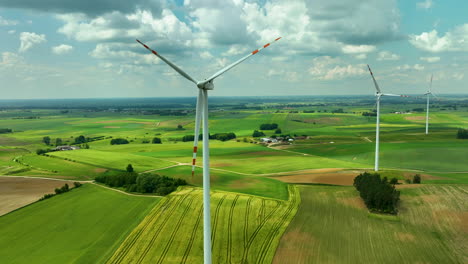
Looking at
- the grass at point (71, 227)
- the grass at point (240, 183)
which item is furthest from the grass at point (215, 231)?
the grass at point (240, 183)

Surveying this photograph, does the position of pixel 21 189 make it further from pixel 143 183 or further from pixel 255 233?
pixel 255 233

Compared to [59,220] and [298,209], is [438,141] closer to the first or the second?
[298,209]

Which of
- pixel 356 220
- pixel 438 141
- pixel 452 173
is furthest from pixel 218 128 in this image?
pixel 356 220

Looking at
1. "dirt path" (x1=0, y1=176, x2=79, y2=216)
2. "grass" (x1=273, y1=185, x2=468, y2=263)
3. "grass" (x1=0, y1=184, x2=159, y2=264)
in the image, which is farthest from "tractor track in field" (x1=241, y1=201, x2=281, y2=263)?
"dirt path" (x1=0, y1=176, x2=79, y2=216)

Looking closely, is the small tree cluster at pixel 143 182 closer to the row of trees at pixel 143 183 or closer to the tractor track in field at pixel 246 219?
the row of trees at pixel 143 183

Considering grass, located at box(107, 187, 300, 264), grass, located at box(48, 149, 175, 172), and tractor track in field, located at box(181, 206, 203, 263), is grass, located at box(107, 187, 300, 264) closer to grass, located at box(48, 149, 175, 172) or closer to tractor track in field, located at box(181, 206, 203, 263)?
tractor track in field, located at box(181, 206, 203, 263)
